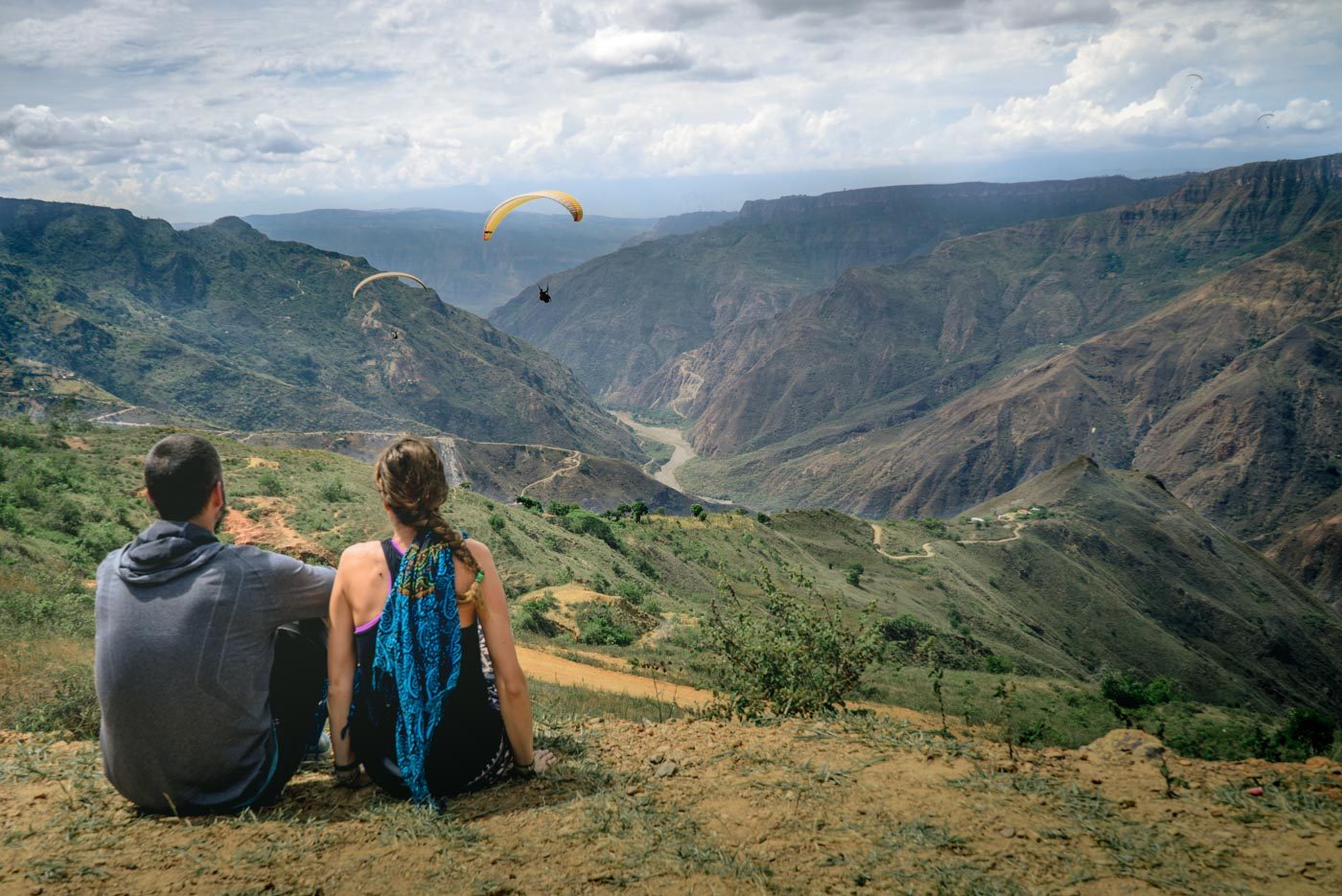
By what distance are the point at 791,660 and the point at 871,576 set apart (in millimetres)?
39591

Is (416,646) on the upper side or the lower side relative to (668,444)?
upper

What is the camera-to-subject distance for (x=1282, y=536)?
271ft

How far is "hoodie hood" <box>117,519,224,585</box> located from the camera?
416 cm

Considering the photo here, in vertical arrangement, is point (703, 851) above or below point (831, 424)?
above

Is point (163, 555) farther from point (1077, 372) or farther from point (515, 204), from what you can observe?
point (1077, 372)

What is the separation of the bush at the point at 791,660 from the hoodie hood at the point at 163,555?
5.68 metres

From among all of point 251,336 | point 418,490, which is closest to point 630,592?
point 418,490

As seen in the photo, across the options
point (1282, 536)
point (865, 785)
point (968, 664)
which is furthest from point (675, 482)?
point (865, 785)

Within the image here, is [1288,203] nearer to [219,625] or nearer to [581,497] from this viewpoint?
[581,497]

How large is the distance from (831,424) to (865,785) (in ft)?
466

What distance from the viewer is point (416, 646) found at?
179 inches

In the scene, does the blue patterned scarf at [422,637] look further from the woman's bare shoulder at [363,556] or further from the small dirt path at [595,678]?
the small dirt path at [595,678]

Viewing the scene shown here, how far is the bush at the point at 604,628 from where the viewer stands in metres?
20.0

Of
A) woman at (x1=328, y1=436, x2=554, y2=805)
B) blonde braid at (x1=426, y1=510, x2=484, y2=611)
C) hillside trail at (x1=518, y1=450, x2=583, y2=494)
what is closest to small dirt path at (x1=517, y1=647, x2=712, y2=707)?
woman at (x1=328, y1=436, x2=554, y2=805)
